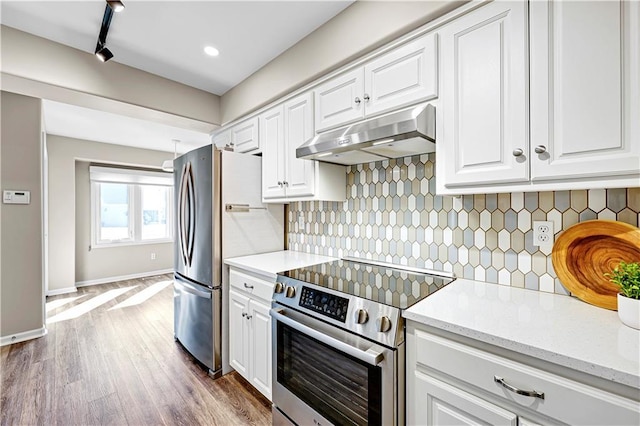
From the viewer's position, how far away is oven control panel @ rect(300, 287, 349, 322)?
4.31ft

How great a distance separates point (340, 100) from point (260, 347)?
170 centimetres

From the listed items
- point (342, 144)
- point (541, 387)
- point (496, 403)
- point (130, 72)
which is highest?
point (130, 72)

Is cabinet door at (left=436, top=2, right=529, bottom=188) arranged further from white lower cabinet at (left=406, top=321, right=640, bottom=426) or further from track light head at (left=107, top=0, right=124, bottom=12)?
track light head at (left=107, top=0, right=124, bottom=12)

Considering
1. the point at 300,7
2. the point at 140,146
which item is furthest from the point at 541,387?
the point at 140,146

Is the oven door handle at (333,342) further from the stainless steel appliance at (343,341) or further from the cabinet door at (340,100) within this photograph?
the cabinet door at (340,100)

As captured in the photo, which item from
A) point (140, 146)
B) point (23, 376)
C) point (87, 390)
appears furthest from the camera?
point (140, 146)

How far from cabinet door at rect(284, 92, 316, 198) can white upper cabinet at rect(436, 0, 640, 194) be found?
94 centimetres

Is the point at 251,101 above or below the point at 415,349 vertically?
above

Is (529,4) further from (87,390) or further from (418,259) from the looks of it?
(87,390)

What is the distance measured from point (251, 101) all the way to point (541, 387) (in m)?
2.60

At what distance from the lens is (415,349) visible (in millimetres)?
1110

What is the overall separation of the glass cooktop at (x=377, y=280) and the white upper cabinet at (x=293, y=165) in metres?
0.56

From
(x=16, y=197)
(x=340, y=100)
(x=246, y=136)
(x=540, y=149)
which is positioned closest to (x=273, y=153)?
(x=246, y=136)

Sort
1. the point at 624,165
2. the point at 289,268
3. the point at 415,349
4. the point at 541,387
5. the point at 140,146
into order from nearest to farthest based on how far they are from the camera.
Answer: the point at 541,387 < the point at 624,165 < the point at 415,349 < the point at 289,268 < the point at 140,146
